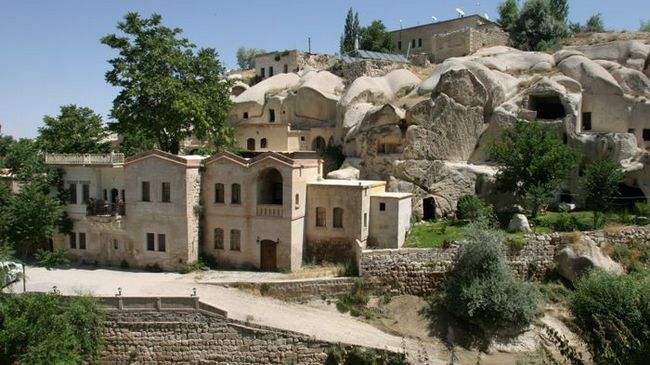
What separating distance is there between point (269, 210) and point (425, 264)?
301 inches

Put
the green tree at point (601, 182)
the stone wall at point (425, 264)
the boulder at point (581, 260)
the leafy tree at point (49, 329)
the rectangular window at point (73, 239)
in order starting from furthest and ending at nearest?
the rectangular window at point (73, 239), the green tree at point (601, 182), the stone wall at point (425, 264), the boulder at point (581, 260), the leafy tree at point (49, 329)

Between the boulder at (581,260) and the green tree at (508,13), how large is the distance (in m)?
35.7

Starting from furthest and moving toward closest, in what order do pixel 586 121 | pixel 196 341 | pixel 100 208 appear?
pixel 586 121
pixel 100 208
pixel 196 341

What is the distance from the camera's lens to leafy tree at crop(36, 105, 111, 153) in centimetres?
3147

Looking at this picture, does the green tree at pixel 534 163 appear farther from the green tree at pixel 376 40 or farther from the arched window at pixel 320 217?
the green tree at pixel 376 40

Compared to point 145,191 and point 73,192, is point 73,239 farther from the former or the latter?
point 145,191

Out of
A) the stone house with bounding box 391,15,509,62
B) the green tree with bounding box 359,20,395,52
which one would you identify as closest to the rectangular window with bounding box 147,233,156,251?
the stone house with bounding box 391,15,509,62

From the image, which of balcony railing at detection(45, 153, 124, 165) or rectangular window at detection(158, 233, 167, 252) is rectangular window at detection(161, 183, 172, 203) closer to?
rectangular window at detection(158, 233, 167, 252)

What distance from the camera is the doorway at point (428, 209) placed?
30883mm

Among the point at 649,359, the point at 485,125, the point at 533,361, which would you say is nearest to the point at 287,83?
the point at 485,125

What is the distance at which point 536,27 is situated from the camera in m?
52.0

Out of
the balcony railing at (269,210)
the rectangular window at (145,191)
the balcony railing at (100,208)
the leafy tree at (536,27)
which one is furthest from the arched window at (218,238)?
the leafy tree at (536,27)

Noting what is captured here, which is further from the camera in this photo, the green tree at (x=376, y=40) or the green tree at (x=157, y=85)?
the green tree at (x=376, y=40)

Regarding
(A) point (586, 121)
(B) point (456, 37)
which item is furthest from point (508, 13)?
(A) point (586, 121)
